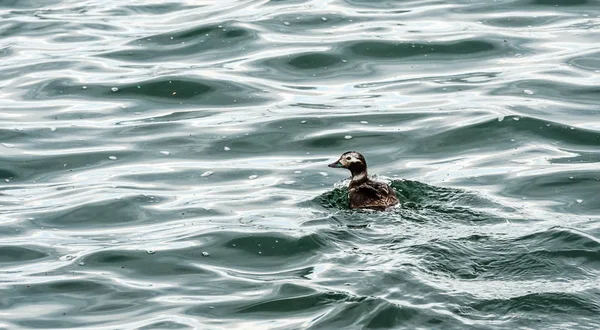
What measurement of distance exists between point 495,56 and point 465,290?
349 inches

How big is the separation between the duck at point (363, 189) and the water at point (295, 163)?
16 cm

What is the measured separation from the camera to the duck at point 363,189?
1304 cm

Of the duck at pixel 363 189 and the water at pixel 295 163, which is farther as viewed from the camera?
the duck at pixel 363 189

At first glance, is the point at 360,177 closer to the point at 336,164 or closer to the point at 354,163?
the point at 354,163

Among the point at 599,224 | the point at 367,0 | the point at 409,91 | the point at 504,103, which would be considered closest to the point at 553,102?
the point at 504,103

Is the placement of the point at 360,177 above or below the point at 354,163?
below

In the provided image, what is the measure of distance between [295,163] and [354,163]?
135 centimetres

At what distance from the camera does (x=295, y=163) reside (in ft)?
49.3

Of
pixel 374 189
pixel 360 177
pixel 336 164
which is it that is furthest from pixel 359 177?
pixel 374 189

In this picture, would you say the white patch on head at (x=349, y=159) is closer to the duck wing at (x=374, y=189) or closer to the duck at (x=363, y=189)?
the duck at (x=363, y=189)

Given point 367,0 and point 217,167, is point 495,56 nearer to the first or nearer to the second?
point 367,0

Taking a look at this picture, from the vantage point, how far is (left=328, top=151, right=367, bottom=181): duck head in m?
13.8

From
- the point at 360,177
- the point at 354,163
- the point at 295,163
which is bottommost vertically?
the point at 295,163

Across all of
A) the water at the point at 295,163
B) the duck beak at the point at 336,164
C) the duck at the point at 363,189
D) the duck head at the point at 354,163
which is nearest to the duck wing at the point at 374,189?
the duck at the point at 363,189
